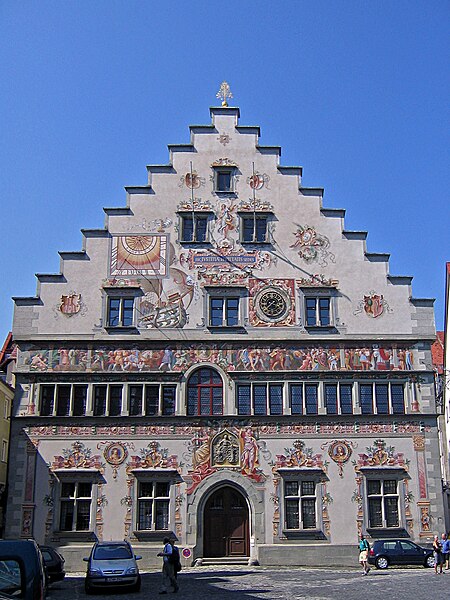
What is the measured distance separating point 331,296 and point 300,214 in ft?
12.5

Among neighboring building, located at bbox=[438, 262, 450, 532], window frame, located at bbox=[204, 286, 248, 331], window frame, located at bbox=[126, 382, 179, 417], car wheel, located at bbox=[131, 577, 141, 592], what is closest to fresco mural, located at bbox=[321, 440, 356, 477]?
window frame, located at bbox=[204, 286, 248, 331]

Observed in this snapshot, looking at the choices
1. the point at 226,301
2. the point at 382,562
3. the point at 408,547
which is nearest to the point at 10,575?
the point at 382,562

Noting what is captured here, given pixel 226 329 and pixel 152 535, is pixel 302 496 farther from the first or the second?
pixel 226 329

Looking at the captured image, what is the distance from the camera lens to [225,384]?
28297 millimetres

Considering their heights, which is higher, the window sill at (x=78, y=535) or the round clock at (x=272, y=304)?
the round clock at (x=272, y=304)

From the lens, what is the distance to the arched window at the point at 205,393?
92.5 ft

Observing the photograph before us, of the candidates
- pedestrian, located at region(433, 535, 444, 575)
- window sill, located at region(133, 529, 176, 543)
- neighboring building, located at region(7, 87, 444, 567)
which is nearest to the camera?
pedestrian, located at region(433, 535, 444, 575)

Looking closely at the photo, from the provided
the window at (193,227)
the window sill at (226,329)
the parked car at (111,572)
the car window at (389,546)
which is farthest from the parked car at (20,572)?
the window at (193,227)

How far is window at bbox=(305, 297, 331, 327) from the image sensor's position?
29156mm

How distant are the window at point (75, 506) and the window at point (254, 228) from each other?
11633mm

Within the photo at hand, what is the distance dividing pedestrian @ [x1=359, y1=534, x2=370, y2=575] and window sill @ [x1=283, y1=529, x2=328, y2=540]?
1537mm

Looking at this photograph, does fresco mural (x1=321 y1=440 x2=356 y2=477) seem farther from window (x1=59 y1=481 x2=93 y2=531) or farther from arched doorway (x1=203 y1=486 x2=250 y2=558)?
window (x1=59 y1=481 x2=93 y2=531)

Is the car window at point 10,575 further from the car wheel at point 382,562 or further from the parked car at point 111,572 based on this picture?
the car wheel at point 382,562

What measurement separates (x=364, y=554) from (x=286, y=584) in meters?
5.58
